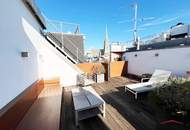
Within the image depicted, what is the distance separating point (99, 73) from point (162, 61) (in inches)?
135

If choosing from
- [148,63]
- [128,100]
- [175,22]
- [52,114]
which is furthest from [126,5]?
[52,114]

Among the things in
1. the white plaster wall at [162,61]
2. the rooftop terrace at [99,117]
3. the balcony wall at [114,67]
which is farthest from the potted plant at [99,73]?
the rooftop terrace at [99,117]

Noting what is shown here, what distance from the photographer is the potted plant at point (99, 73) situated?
676 centimetres

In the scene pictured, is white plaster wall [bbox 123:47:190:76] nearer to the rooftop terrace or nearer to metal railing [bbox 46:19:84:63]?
the rooftop terrace

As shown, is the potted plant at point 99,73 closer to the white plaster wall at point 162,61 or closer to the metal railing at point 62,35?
the metal railing at point 62,35

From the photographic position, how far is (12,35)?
8.45 ft

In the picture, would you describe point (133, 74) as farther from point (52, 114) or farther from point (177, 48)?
point (52, 114)

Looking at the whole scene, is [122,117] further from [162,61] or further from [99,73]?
[162,61]

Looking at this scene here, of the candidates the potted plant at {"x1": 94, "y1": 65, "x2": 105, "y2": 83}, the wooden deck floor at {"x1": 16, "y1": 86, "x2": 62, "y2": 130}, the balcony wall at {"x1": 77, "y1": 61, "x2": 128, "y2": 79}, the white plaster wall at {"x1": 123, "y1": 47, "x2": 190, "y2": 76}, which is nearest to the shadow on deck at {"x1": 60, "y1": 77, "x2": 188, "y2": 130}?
the wooden deck floor at {"x1": 16, "y1": 86, "x2": 62, "y2": 130}

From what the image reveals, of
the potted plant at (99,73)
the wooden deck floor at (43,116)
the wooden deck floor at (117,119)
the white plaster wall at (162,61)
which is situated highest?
the white plaster wall at (162,61)

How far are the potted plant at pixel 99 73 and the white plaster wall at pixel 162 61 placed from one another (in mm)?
2381

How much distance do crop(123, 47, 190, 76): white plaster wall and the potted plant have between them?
2.38 m

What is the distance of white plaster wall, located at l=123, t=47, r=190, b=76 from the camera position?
478 cm

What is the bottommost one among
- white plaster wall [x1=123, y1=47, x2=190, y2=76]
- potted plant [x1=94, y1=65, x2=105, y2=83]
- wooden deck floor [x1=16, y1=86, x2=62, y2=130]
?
wooden deck floor [x1=16, y1=86, x2=62, y2=130]
